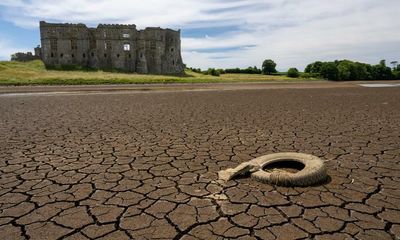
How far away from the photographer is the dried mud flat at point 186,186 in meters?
3.78

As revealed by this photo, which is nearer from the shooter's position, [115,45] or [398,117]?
[398,117]

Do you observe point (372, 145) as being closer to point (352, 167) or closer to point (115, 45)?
point (352, 167)

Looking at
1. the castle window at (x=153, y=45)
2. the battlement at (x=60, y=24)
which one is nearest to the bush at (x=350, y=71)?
the castle window at (x=153, y=45)

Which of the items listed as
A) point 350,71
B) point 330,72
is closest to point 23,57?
point 330,72

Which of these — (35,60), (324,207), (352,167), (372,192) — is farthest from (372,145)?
(35,60)

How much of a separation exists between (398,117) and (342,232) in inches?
421

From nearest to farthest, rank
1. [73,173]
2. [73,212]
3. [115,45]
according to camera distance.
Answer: [73,212] → [73,173] → [115,45]

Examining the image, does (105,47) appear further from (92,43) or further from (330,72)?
(330,72)

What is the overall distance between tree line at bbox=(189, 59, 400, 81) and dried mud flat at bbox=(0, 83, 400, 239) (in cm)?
6762

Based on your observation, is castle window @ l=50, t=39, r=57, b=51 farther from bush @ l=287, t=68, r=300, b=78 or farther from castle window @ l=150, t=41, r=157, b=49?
bush @ l=287, t=68, r=300, b=78

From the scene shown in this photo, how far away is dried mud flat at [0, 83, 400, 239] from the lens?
3779 mm

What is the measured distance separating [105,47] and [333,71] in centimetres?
5249

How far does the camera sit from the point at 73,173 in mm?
5848

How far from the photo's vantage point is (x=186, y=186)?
5125 mm
